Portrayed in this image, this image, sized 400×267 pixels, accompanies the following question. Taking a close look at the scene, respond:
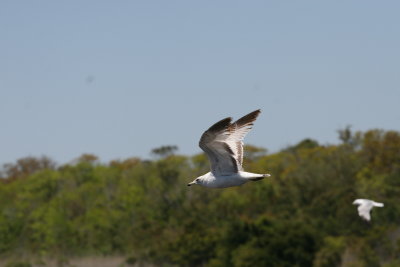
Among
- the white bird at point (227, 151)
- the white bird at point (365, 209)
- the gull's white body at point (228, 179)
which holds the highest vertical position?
the white bird at point (227, 151)

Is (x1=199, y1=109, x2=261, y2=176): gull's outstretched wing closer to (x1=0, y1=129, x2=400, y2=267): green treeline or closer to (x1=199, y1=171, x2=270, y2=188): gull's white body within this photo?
(x1=199, y1=171, x2=270, y2=188): gull's white body

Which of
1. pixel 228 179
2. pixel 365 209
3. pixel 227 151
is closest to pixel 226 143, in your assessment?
pixel 227 151

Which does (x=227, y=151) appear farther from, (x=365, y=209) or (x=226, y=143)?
(x=365, y=209)

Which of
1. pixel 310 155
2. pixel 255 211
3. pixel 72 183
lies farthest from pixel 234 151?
pixel 72 183

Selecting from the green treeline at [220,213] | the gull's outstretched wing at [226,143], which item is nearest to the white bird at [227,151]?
the gull's outstretched wing at [226,143]

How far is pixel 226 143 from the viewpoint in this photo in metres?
20.0

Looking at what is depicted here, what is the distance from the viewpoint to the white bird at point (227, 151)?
19.8m

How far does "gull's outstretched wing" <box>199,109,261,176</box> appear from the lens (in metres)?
19.8

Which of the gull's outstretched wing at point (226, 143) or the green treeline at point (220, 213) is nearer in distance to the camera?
the gull's outstretched wing at point (226, 143)

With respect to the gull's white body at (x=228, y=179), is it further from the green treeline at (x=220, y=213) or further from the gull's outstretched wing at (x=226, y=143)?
the green treeline at (x=220, y=213)

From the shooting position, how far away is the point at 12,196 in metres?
92.7

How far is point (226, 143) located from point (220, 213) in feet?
154

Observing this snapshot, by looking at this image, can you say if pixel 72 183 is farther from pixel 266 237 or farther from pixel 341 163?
pixel 266 237

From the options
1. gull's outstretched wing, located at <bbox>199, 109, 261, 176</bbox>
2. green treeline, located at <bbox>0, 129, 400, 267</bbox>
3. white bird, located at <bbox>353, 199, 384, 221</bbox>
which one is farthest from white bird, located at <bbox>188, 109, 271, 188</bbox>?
green treeline, located at <bbox>0, 129, 400, 267</bbox>
